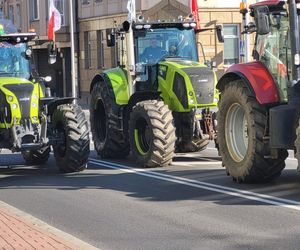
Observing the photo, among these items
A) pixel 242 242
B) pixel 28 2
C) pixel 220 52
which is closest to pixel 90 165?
A: pixel 242 242

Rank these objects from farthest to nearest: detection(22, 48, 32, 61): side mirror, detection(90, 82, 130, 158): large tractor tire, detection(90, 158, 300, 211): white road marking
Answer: detection(90, 82, 130, 158): large tractor tire, detection(22, 48, 32, 61): side mirror, detection(90, 158, 300, 211): white road marking

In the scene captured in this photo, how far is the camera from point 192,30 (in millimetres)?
14508

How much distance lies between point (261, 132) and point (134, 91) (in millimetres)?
4597

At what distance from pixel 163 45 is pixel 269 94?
4718 mm

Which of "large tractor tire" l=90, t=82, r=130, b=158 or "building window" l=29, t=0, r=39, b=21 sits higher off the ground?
"building window" l=29, t=0, r=39, b=21

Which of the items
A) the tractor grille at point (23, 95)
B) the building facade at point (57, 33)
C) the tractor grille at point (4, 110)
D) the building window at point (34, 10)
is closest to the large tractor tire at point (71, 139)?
the tractor grille at point (23, 95)

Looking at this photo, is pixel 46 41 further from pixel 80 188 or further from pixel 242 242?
pixel 242 242

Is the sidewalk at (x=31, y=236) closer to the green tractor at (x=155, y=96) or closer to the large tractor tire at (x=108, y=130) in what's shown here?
the green tractor at (x=155, y=96)

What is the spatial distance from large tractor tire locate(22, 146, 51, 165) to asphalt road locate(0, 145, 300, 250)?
682mm

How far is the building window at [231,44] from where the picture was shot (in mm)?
33781

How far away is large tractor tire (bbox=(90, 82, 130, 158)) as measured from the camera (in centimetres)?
1420

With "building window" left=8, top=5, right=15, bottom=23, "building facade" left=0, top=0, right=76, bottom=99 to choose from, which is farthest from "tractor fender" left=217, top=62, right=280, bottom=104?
"building window" left=8, top=5, right=15, bottom=23

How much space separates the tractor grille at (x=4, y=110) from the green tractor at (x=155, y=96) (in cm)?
244

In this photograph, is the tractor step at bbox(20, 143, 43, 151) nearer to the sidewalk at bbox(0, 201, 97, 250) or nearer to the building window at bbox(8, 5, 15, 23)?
the sidewalk at bbox(0, 201, 97, 250)
